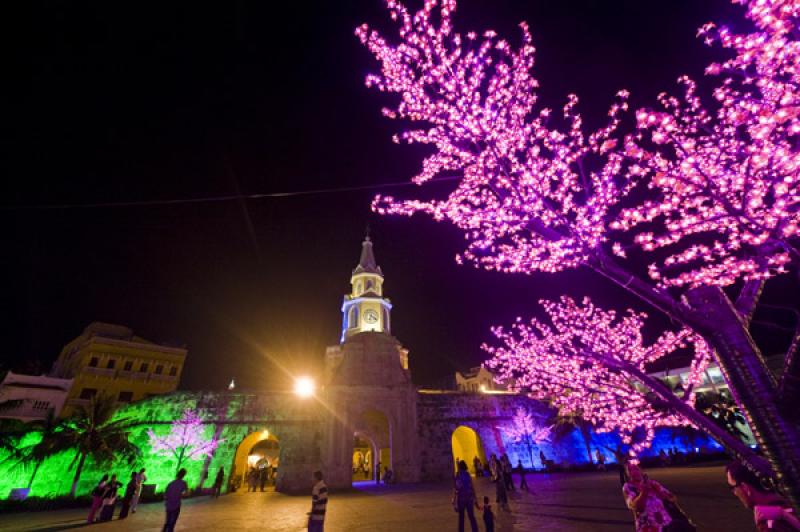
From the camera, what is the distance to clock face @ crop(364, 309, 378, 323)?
37.8 metres

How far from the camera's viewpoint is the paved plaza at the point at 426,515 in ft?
31.5

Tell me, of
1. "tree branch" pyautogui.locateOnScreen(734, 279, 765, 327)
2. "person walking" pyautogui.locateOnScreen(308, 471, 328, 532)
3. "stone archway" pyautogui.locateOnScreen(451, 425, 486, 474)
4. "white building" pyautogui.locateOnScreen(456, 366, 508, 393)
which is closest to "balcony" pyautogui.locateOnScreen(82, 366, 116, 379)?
"stone archway" pyautogui.locateOnScreen(451, 425, 486, 474)

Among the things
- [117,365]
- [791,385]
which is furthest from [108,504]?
[117,365]

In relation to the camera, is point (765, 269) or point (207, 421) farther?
point (207, 421)

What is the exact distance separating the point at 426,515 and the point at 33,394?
126ft

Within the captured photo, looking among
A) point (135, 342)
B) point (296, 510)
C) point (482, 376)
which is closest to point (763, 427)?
point (296, 510)

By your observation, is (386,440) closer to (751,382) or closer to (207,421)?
(207,421)

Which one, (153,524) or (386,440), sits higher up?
(386,440)

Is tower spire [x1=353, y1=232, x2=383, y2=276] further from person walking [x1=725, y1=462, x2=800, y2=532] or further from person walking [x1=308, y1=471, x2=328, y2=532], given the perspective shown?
person walking [x1=725, y1=462, x2=800, y2=532]

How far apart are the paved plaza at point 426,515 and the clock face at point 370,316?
21.5m

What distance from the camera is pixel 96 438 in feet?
75.1

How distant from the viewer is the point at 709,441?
106 feet

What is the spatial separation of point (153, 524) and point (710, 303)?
16.7 meters

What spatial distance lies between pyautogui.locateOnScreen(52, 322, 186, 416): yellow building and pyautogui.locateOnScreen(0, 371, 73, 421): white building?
28.9 inches
